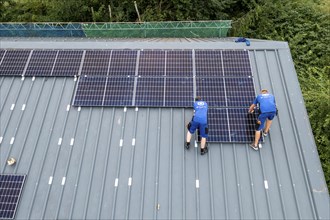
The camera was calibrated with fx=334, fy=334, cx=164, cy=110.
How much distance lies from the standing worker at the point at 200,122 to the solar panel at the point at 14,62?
24.0 ft

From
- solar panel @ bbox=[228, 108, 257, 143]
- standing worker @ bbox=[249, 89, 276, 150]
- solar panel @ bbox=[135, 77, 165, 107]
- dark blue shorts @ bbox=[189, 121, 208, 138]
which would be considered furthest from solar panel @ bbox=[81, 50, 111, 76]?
standing worker @ bbox=[249, 89, 276, 150]

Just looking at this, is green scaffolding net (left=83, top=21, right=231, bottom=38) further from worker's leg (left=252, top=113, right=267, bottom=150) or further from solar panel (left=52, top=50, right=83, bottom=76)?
worker's leg (left=252, top=113, right=267, bottom=150)

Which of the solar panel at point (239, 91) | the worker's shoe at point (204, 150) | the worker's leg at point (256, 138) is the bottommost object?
the worker's shoe at point (204, 150)

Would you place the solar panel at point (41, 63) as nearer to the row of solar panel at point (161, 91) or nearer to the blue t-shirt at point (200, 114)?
the row of solar panel at point (161, 91)

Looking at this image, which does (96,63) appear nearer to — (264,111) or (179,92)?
(179,92)

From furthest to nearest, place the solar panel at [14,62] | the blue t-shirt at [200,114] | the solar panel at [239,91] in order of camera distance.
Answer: the solar panel at [14,62] → the solar panel at [239,91] → the blue t-shirt at [200,114]

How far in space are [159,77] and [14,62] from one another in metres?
6.04

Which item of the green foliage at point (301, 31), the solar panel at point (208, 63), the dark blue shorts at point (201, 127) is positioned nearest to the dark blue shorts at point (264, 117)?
the dark blue shorts at point (201, 127)

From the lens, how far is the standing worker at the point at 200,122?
10.6m

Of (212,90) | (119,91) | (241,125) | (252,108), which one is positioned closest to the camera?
(252,108)

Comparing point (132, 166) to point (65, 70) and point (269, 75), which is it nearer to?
point (65, 70)

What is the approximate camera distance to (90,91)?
12.7m

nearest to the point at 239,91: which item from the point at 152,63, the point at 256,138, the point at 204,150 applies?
the point at 256,138

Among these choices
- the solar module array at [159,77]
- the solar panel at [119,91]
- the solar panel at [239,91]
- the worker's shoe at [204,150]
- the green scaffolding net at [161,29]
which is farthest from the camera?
the green scaffolding net at [161,29]
